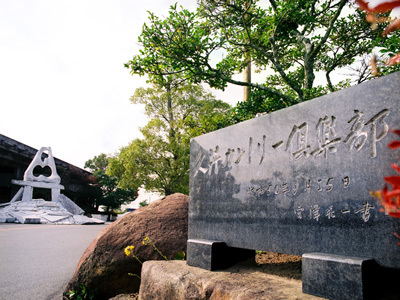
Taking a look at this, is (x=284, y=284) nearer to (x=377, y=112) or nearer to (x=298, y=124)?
(x=298, y=124)

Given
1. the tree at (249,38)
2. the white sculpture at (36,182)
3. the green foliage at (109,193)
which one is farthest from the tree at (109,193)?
the tree at (249,38)

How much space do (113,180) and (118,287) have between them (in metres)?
23.2

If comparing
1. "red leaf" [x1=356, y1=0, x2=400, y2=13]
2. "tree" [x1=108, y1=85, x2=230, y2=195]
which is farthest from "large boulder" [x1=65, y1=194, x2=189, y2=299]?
"tree" [x1=108, y1=85, x2=230, y2=195]

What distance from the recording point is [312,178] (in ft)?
7.10

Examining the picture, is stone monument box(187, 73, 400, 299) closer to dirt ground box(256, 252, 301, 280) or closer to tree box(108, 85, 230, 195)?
dirt ground box(256, 252, 301, 280)

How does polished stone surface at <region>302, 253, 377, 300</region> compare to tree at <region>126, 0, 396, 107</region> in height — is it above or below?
below

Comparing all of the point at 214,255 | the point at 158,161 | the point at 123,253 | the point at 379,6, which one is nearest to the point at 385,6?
the point at 379,6

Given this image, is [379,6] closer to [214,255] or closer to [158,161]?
[214,255]

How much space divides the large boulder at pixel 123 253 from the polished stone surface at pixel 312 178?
29.7 inches

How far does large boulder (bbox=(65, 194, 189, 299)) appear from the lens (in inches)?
138

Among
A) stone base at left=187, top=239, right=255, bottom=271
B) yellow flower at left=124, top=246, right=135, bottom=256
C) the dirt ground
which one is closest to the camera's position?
the dirt ground

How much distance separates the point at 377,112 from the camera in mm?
1871

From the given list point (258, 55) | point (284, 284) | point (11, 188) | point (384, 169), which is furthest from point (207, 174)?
point (11, 188)

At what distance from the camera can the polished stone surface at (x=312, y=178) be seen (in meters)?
1.82
